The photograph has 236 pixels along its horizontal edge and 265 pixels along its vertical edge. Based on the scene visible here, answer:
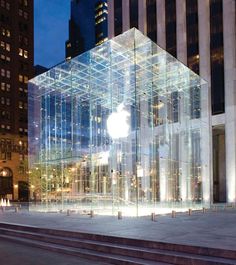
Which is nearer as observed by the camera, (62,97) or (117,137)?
(117,137)

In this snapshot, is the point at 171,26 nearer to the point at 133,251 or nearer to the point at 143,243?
the point at 143,243

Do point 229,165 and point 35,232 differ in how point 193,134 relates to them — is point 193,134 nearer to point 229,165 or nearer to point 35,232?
point 229,165

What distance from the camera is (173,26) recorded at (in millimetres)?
60344

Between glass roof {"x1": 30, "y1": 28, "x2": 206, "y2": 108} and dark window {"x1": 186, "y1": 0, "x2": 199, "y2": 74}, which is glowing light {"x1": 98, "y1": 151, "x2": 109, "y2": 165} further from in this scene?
dark window {"x1": 186, "y1": 0, "x2": 199, "y2": 74}

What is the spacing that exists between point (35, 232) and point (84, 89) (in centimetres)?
1924

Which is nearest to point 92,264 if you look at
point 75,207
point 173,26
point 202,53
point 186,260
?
point 186,260

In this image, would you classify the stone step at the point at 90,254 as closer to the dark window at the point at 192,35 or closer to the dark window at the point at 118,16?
the dark window at the point at 192,35

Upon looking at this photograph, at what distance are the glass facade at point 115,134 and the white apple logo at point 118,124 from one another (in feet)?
0.28

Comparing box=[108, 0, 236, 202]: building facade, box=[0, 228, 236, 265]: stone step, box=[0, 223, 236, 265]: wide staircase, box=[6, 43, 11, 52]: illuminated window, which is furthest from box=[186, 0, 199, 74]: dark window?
box=[6, 43, 11, 52]: illuminated window

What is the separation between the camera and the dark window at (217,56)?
5300cm

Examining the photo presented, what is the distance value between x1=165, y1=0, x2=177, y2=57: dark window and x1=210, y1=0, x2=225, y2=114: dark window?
6586mm

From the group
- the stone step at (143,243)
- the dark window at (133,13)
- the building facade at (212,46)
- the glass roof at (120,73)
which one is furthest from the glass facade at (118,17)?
the stone step at (143,243)

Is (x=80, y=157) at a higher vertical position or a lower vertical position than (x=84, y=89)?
lower

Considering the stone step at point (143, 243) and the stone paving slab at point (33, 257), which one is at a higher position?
the stone step at point (143, 243)
